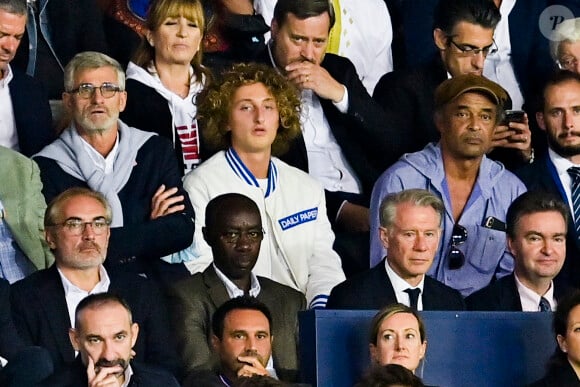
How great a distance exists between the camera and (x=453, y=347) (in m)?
7.18

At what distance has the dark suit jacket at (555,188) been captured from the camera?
8.19 metres

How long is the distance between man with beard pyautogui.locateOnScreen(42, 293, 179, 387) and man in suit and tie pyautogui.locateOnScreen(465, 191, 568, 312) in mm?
1509

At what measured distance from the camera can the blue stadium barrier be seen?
6.95 meters

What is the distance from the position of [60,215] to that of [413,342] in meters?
1.37

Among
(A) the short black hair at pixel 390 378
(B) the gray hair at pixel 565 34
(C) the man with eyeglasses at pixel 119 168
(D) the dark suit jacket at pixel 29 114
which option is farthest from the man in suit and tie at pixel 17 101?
(B) the gray hair at pixel 565 34

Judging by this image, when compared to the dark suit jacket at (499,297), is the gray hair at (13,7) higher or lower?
higher

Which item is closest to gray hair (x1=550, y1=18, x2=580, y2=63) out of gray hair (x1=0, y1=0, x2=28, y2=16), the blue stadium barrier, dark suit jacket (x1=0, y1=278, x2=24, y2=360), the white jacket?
the white jacket

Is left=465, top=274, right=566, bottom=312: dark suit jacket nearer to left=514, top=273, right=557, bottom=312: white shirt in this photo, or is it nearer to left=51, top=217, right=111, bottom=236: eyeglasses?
left=514, top=273, right=557, bottom=312: white shirt

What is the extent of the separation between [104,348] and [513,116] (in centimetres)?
278

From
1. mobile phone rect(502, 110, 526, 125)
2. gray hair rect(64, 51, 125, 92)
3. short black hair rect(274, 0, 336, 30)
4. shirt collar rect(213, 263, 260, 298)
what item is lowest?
shirt collar rect(213, 263, 260, 298)

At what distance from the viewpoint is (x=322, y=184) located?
8.57m

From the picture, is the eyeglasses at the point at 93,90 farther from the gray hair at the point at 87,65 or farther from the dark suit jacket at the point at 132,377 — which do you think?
the dark suit jacket at the point at 132,377

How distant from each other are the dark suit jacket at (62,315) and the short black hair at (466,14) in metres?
2.32

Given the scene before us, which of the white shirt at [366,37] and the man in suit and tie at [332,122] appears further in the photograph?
the white shirt at [366,37]
